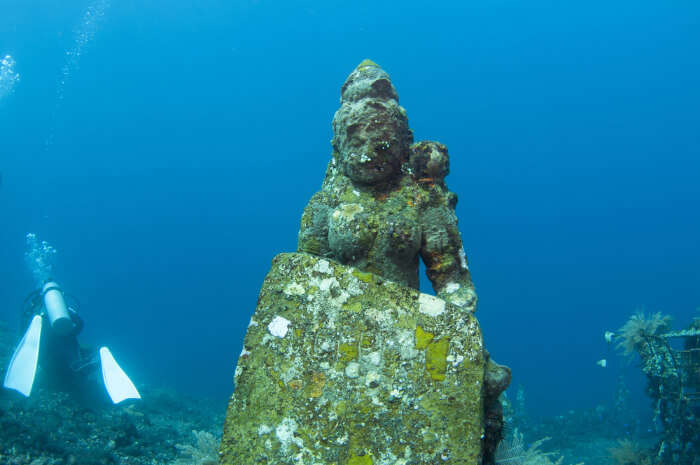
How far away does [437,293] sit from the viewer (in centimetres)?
361

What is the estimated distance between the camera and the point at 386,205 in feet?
12.1

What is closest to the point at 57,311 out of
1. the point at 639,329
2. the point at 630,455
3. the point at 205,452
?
the point at 205,452

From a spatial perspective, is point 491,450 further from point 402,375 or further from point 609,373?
point 609,373

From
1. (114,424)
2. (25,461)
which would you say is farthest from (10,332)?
(25,461)

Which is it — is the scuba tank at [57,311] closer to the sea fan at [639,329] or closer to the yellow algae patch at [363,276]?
the yellow algae patch at [363,276]

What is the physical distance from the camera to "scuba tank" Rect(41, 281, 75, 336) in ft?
33.7

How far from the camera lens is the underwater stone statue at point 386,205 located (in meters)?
3.52

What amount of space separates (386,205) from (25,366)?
A: 9193 millimetres

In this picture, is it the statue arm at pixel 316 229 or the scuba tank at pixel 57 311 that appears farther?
the scuba tank at pixel 57 311

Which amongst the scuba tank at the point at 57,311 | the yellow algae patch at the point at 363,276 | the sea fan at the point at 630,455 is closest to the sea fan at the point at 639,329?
the sea fan at the point at 630,455

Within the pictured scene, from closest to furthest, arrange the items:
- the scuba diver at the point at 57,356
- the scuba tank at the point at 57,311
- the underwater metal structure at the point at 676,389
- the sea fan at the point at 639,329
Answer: the underwater metal structure at the point at 676,389 → the sea fan at the point at 639,329 → the scuba diver at the point at 57,356 → the scuba tank at the point at 57,311

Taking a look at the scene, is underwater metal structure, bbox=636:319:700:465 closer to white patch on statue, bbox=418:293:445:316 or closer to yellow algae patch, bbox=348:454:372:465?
white patch on statue, bbox=418:293:445:316

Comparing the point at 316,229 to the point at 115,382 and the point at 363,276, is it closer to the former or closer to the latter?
the point at 363,276

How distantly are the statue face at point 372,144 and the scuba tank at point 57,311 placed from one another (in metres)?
9.99
